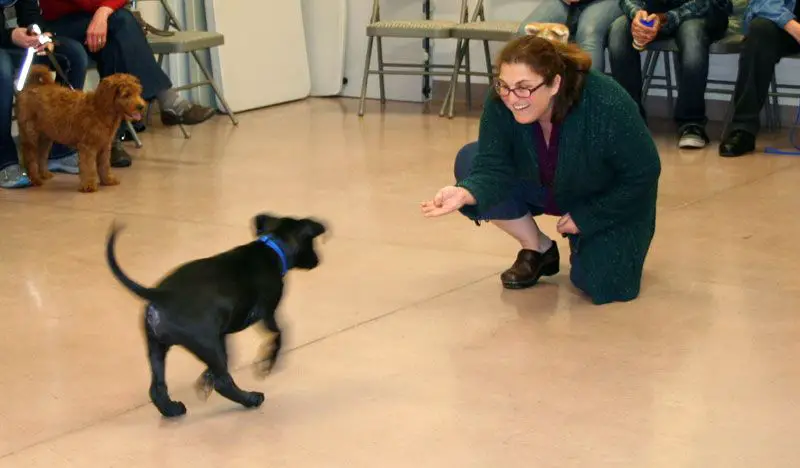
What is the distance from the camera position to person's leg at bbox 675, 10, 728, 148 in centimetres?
545

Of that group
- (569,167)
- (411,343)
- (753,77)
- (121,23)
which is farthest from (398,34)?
(411,343)

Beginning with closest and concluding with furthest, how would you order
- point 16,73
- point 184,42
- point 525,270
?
1. point 525,270
2. point 16,73
3. point 184,42

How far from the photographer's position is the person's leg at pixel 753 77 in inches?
209

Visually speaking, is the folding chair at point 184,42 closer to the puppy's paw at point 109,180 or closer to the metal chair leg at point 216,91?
the metal chair leg at point 216,91

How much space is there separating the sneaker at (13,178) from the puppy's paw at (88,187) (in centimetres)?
28

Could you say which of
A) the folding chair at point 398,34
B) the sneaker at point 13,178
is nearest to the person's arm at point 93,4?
the sneaker at point 13,178

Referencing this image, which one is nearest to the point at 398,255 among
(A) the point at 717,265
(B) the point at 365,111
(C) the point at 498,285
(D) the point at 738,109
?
(C) the point at 498,285

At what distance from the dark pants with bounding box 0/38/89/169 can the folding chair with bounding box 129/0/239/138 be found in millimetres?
550

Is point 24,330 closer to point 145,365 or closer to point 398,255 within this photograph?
point 145,365

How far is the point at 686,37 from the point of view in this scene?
5.45 metres

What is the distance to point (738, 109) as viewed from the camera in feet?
17.9

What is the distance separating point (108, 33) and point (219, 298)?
3.38 m

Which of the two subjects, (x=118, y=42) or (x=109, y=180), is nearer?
(x=109, y=180)

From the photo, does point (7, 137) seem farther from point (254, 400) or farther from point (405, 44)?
point (405, 44)
